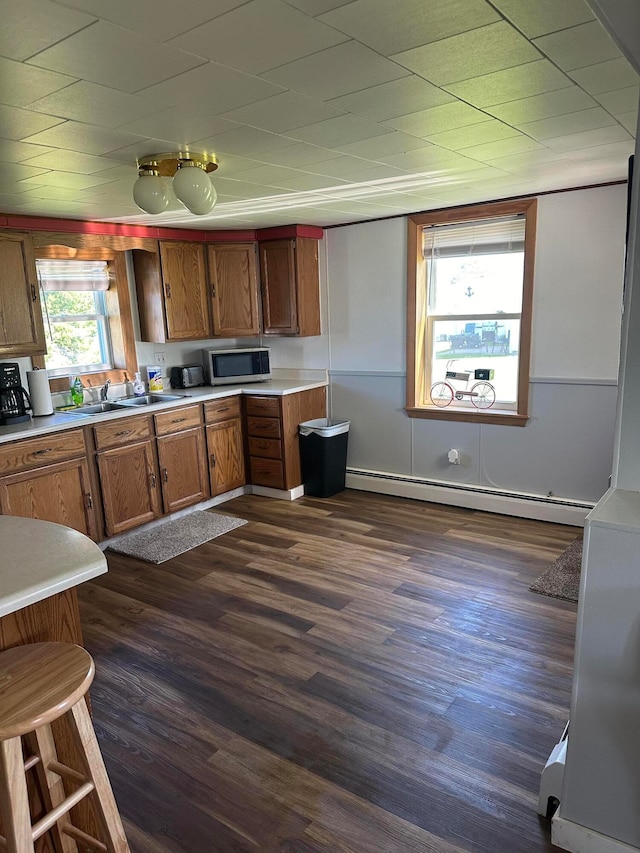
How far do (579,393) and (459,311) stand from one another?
108 centimetres

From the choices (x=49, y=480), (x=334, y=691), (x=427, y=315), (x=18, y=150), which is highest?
(x=18, y=150)

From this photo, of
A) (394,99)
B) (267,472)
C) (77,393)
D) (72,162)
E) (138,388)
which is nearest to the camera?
(394,99)

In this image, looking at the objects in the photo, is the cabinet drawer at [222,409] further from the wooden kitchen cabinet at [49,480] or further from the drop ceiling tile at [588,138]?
the drop ceiling tile at [588,138]

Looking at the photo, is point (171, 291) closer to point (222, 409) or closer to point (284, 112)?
point (222, 409)

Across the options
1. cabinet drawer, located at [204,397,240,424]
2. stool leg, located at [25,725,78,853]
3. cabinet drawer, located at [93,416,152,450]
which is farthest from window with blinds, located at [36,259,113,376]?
stool leg, located at [25,725,78,853]

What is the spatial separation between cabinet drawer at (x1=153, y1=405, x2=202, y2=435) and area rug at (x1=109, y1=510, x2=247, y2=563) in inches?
27.6

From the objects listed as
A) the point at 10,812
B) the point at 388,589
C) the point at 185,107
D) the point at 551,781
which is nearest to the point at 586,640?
the point at 551,781

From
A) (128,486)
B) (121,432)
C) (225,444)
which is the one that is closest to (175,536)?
(128,486)

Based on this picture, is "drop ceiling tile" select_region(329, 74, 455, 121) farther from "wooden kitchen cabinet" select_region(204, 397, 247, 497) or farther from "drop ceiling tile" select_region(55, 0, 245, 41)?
"wooden kitchen cabinet" select_region(204, 397, 247, 497)

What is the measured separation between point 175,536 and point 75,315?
186 cm

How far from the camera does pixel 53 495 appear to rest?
3.63 metres

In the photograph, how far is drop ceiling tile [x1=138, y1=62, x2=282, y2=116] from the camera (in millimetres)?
1694

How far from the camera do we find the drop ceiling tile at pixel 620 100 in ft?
6.52

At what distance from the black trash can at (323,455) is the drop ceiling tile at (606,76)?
3.21 meters
